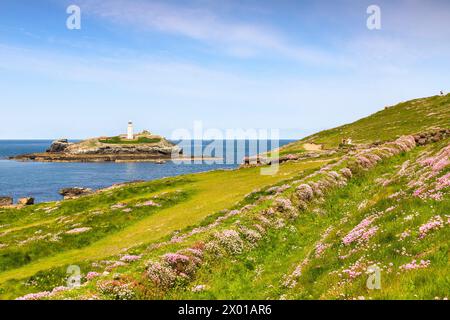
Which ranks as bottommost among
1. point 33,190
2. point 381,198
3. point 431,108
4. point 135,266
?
point 33,190

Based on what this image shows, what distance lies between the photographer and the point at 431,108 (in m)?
136

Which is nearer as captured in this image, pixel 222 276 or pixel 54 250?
pixel 222 276

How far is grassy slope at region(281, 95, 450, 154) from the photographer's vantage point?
345ft

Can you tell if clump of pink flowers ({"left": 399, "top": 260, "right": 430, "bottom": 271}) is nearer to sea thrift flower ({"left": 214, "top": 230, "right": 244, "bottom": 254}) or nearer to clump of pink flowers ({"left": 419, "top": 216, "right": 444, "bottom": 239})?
clump of pink flowers ({"left": 419, "top": 216, "right": 444, "bottom": 239})

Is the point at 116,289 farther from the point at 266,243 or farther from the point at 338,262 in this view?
the point at 266,243

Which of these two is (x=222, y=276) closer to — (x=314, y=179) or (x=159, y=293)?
(x=159, y=293)

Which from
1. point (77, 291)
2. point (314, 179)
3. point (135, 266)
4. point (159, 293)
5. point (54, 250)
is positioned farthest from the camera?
point (314, 179)

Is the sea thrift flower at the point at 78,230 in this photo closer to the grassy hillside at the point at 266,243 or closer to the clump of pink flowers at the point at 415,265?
the grassy hillside at the point at 266,243

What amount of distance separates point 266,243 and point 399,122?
11497 cm

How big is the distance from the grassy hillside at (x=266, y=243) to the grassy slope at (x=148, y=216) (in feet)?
0.98

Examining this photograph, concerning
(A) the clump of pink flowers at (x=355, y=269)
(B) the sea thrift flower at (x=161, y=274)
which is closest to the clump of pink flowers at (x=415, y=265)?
(A) the clump of pink flowers at (x=355, y=269)

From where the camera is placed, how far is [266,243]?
28.1 meters
